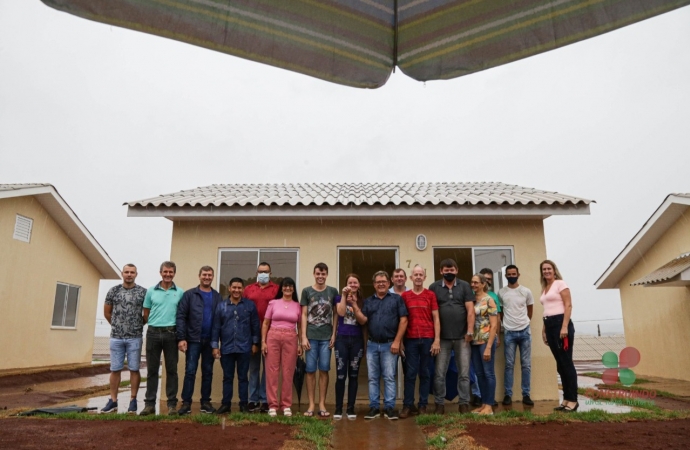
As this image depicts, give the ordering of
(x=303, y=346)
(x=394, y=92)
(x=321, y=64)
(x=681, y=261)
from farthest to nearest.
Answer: (x=681, y=261)
(x=303, y=346)
(x=394, y=92)
(x=321, y=64)

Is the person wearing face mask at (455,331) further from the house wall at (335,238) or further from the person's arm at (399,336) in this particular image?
the house wall at (335,238)

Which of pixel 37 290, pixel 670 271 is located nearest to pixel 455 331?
pixel 670 271

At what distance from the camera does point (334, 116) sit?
2.68 meters

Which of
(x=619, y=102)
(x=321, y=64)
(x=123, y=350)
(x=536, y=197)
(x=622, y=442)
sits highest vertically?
(x=536, y=197)

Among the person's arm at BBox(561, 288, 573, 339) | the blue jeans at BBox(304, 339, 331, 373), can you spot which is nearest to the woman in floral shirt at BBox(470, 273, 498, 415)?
the person's arm at BBox(561, 288, 573, 339)

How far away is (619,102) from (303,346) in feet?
15.5

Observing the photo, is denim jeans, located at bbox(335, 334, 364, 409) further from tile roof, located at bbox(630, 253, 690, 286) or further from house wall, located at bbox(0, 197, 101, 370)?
house wall, located at bbox(0, 197, 101, 370)

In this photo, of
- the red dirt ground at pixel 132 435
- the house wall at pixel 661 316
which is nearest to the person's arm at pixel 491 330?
the red dirt ground at pixel 132 435

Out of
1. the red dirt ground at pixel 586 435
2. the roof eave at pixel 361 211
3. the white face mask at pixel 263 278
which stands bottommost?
the red dirt ground at pixel 586 435

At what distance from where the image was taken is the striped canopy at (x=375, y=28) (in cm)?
187

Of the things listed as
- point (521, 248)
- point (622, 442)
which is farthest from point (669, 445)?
point (521, 248)

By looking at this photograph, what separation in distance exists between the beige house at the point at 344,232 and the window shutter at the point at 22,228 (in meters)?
6.93

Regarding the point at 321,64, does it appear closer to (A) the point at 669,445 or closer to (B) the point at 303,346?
(A) the point at 669,445

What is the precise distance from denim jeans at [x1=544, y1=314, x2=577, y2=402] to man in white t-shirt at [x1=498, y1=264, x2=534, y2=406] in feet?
2.12
